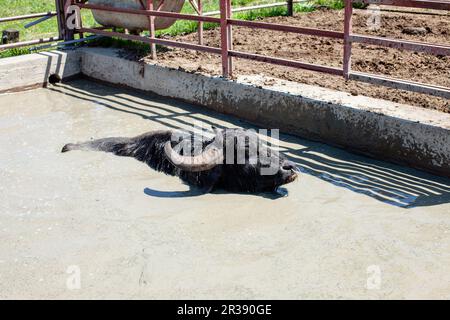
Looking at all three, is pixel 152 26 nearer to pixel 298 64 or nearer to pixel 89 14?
pixel 298 64

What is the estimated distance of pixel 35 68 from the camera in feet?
31.2

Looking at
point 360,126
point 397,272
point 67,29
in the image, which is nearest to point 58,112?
point 67,29

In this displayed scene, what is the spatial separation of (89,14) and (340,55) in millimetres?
6860

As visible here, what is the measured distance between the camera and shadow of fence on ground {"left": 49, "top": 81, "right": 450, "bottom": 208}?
562 cm

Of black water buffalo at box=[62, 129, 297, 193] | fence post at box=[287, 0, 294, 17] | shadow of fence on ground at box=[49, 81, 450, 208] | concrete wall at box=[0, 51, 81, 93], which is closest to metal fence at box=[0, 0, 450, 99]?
concrete wall at box=[0, 51, 81, 93]

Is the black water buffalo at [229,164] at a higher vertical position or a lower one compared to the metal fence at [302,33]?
lower

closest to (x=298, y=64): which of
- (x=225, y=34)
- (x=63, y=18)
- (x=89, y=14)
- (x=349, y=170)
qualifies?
(x=225, y=34)

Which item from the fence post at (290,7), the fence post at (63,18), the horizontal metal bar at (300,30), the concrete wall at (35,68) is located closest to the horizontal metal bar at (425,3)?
the horizontal metal bar at (300,30)

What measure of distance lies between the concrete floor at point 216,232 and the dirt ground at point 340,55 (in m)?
1.21

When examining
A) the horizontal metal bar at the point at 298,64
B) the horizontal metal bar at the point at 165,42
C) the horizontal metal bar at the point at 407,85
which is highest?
the horizontal metal bar at the point at 165,42

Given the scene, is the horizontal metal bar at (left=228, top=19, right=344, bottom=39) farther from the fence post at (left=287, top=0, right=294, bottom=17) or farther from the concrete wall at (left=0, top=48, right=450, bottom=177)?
the fence post at (left=287, top=0, right=294, bottom=17)

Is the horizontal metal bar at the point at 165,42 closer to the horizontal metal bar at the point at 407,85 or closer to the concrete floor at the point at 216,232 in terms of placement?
the concrete floor at the point at 216,232

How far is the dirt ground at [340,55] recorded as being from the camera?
25.3 ft

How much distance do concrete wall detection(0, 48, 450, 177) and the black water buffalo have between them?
1121 mm
